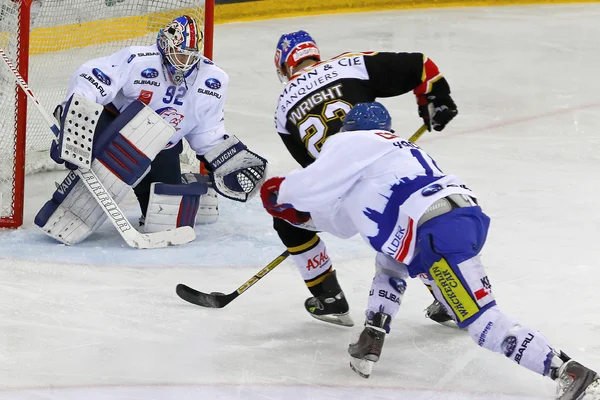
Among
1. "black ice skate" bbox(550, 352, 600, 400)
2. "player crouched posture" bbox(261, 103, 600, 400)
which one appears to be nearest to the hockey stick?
"player crouched posture" bbox(261, 103, 600, 400)

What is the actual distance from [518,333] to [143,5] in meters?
2.73

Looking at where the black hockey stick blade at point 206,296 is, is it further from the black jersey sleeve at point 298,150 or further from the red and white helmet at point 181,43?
the red and white helmet at point 181,43

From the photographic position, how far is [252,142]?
5281 mm

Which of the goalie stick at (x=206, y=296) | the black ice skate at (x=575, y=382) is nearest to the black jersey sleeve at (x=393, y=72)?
the goalie stick at (x=206, y=296)

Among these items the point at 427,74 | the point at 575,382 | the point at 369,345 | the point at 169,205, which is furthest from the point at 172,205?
the point at 575,382

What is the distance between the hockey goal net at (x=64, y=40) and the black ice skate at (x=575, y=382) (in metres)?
2.42

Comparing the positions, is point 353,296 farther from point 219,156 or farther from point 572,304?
point 219,156

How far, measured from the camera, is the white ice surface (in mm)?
2750

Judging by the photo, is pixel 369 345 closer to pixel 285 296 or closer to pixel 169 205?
pixel 285 296

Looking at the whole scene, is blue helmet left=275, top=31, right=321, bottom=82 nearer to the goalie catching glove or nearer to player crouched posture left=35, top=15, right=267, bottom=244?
player crouched posture left=35, top=15, right=267, bottom=244

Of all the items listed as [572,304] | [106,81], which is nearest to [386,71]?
[572,304]

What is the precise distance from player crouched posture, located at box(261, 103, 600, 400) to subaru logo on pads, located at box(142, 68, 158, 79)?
1.39 m

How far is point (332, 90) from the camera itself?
3133 millimetres

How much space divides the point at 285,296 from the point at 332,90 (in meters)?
0.71
